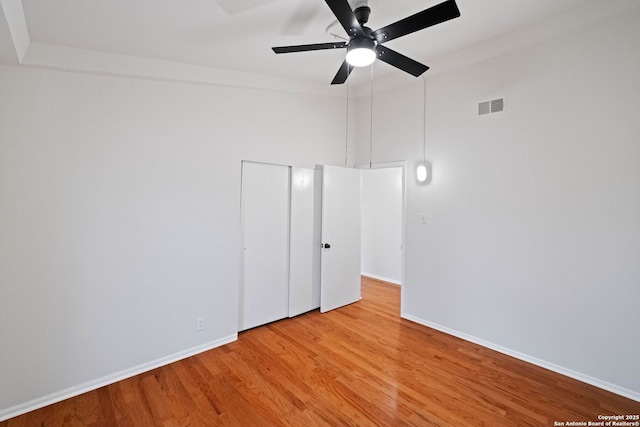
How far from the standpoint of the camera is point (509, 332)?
111 inches

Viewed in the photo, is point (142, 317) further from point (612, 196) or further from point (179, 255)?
point (612, 196)

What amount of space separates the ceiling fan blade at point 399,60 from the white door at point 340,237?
172 centimetres

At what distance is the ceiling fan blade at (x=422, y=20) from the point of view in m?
1.51

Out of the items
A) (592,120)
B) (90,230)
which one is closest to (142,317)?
(90,230)

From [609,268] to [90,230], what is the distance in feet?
13.9

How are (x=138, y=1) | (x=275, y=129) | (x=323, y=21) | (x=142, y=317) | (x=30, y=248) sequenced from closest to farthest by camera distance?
1. (x=138, y=1)
2. (x=30, y=248)
3. (x=323, y=21)
4. (x=142, y=317)
5. (x=275, y=129)

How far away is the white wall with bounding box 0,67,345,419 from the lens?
204 centimetres

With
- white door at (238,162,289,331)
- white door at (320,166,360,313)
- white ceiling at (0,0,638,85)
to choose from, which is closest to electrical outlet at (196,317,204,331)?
white door at (238,162,289,331)

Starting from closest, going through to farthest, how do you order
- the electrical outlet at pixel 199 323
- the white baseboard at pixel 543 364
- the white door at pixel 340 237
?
the white baseboard at pixel 543 364 < the electrical outlet at pixel 199 323 < the white door at pixel 340 237

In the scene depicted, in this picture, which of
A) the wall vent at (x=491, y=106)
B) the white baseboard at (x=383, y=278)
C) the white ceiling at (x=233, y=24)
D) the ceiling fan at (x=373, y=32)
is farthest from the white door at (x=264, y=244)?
the white baseboard at (x=383, y=278)

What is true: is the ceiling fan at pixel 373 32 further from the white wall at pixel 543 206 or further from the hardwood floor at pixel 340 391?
the hardwood floor at pixel 340 391

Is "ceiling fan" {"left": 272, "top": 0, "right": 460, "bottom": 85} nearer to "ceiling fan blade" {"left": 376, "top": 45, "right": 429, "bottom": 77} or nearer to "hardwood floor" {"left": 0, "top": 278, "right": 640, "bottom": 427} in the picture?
"ceiling fan blade" {"left": 376, "top": 45, "right": 429, "bottom": 77}

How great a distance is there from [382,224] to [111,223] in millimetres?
4470

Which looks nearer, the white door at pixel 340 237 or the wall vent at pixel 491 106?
the wall vent at pixel 491 106
